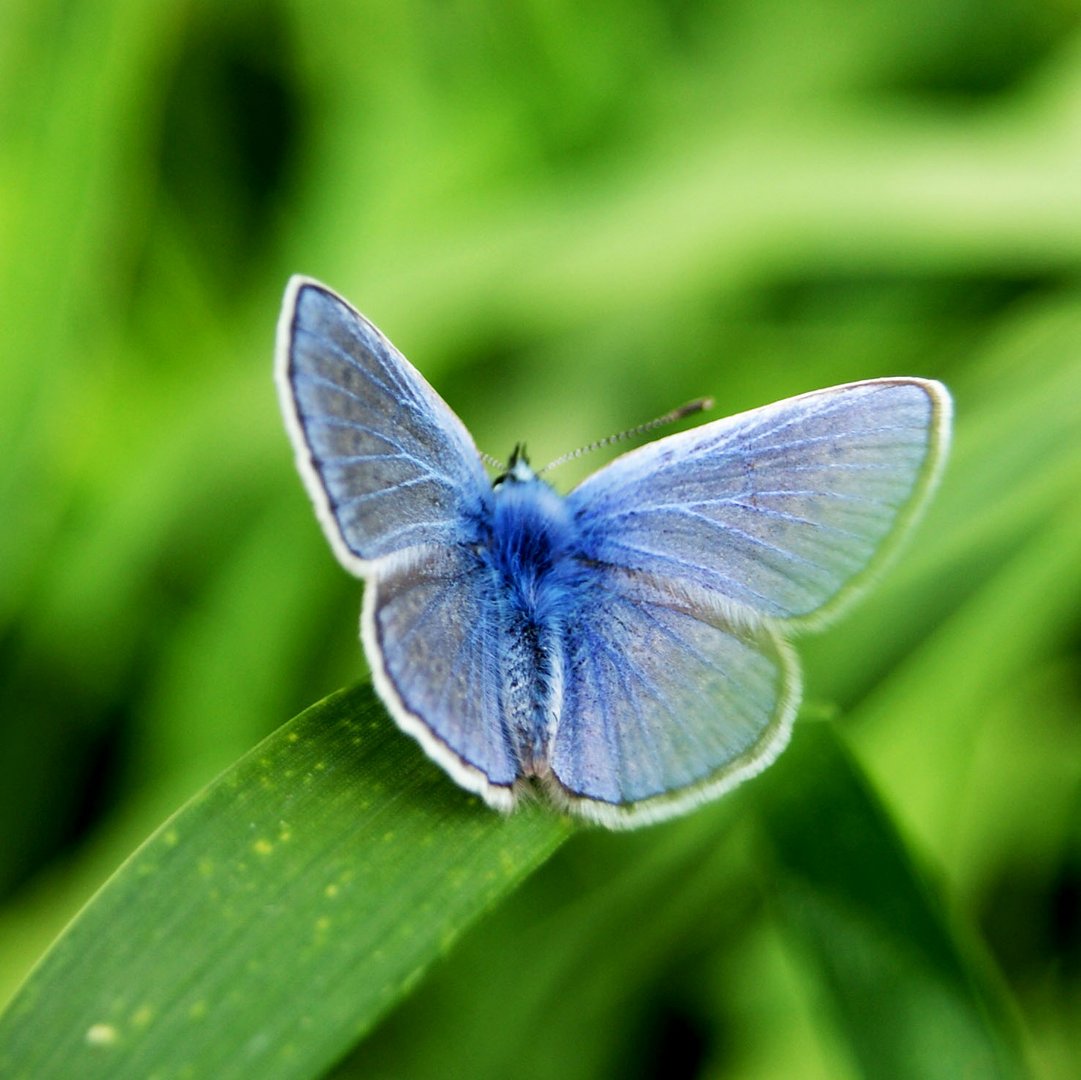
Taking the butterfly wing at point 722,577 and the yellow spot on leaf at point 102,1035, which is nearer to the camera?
the yellow spot on leaf at point 102,1035

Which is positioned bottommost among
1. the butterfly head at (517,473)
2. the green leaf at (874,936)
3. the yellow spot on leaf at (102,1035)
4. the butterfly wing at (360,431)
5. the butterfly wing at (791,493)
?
the green leaf at (874,936)

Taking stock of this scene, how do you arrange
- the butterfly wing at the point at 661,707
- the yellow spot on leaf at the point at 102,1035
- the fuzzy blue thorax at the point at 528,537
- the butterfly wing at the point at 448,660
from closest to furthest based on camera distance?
the yellow spot on leaf at the point at 102,1035, the butterfly wing at the point at 448,660, the butterfly wing at the point at 661,707, the fuzzy blue thorax at the point at 528,537

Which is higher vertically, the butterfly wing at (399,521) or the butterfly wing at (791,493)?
the butterfly wing at (399,521)

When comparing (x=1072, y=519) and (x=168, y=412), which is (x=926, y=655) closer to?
(x=1072, y=519)

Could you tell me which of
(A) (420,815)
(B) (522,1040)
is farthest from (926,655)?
(A) (420,815)

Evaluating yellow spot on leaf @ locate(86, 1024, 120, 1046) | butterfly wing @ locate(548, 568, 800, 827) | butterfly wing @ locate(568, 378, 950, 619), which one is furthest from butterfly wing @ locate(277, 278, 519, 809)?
yellow spot on leaf @ locate(86, 1024, 120, 1046)

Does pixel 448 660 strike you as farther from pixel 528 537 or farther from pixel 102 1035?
pixel 102 1035

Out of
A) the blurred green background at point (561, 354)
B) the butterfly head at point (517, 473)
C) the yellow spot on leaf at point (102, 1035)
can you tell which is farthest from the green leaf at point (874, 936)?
the yellow spot on leaf at point (102, 1035)

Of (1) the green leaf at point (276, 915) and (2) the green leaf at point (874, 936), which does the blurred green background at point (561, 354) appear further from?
(1) the green leaf at point (276, 915)
